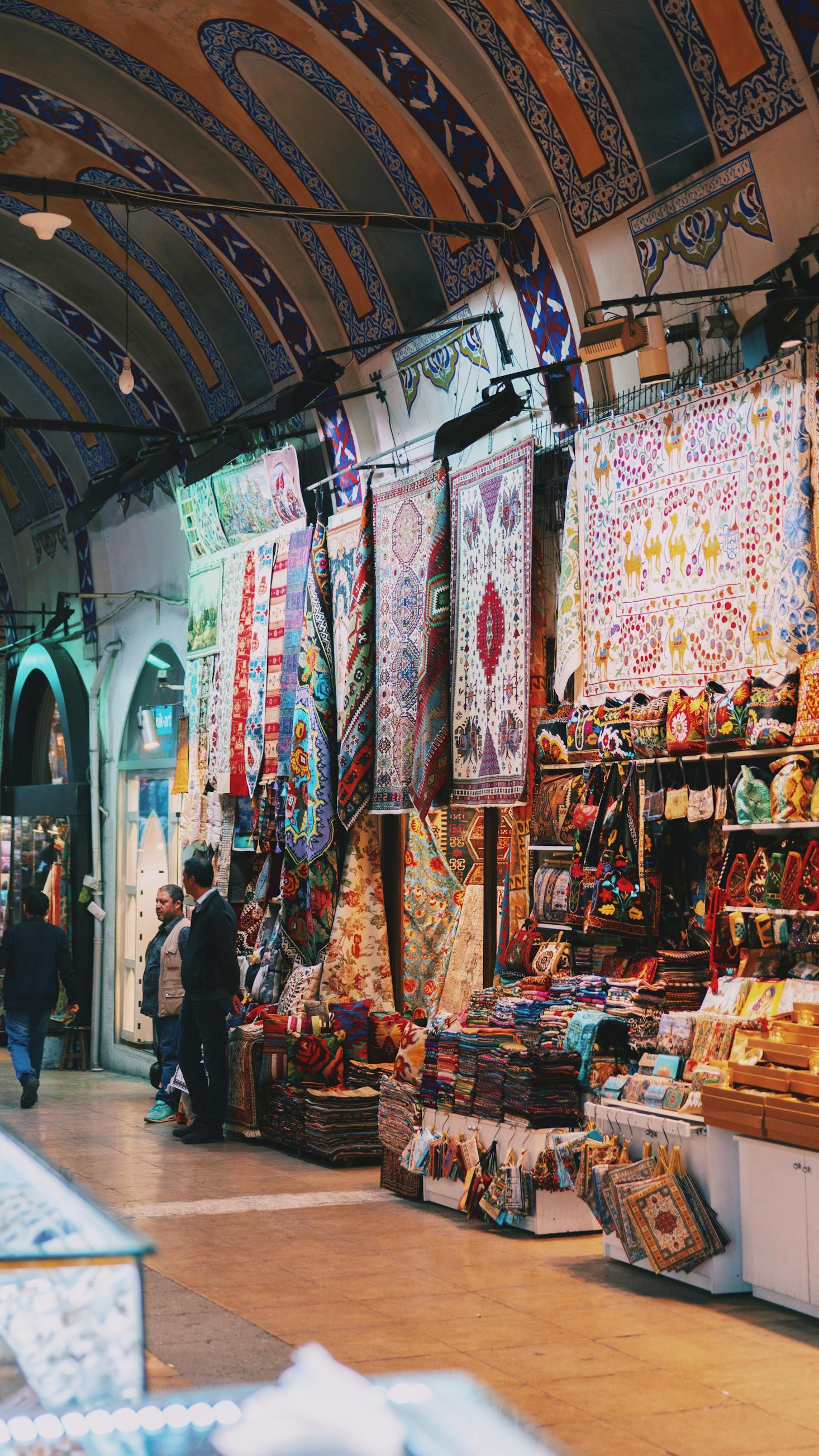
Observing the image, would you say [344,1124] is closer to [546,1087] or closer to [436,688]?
[546,1087]

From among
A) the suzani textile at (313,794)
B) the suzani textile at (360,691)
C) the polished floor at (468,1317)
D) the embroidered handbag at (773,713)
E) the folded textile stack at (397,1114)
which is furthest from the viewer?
the suzani textile at (313,794)

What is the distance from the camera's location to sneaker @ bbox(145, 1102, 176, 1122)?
33.2 feet

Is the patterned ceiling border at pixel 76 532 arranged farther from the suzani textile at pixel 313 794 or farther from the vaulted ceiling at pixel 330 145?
the suzani textile at pixel 313 794

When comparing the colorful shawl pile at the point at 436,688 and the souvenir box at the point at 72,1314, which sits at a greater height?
the colorful shawl pile at the point at 436,688

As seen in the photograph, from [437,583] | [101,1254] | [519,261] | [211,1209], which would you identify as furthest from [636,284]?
[101,1254]

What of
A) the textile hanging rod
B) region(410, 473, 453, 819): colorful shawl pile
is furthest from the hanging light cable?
region(410, 473, 453, 819): colorful shawl pile

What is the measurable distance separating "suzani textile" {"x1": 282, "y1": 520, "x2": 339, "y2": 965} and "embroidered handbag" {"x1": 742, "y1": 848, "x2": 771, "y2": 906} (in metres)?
3.81

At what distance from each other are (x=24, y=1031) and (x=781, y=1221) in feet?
21.9

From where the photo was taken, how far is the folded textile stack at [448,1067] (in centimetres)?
736

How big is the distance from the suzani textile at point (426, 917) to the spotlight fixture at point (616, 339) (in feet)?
9.83

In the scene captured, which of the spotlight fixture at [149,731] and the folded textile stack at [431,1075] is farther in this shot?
the spotlight fixture at [149,731]

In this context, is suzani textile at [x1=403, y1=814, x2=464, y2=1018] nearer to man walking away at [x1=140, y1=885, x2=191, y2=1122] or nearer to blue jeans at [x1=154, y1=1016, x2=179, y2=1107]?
man walking away at [x1=140, y1=885, x2=191, y2=1122]

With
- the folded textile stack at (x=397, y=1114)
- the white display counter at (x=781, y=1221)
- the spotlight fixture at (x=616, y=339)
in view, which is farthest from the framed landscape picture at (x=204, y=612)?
the white display counter at (x=781, y=1221)

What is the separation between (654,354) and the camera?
6734 mm
